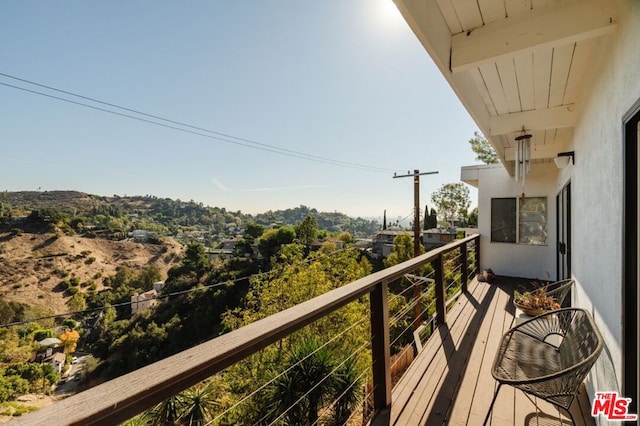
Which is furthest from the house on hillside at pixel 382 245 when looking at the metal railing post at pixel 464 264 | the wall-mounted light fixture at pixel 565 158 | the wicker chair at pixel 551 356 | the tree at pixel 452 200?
the wicker chair at pixel 551 356

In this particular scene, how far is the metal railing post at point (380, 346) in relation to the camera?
187 cm

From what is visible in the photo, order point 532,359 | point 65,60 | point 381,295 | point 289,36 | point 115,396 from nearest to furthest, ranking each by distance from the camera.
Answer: point 115,396 < point 381,295 < point 532,359 < point 289,36 < point 65,60

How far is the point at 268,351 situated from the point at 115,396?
363 inches

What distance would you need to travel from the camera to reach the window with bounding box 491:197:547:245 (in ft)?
20.3

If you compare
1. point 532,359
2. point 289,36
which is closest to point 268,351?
point 532,359

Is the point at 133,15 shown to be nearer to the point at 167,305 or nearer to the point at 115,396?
the point at 115,396

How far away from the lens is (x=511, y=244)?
638 centimetres

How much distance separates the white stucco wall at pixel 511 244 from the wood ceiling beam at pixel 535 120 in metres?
3.40

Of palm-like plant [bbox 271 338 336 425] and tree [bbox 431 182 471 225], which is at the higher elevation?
tree [bbox 431 182 471 225]

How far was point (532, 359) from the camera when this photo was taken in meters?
2.05

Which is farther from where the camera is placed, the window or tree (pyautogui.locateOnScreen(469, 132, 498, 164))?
tree (pyautogui.locateOnScreen(469, 132, 498, 164))

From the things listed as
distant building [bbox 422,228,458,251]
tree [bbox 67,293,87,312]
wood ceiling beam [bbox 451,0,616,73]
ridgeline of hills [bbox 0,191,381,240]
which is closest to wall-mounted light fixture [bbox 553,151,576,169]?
wood ceiling beam [bbox 451,0,616,73]

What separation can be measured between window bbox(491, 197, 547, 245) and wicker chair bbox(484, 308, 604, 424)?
440 centimetres

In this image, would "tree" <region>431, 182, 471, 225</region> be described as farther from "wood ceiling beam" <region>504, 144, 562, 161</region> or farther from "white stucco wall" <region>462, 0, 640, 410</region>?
"white stucco wall" <region>462, 0, 640, 410</region>
